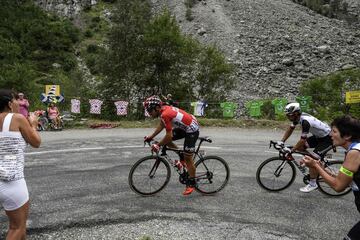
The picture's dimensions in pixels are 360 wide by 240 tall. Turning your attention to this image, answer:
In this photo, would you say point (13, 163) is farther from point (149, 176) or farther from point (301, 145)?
point (301, 145)

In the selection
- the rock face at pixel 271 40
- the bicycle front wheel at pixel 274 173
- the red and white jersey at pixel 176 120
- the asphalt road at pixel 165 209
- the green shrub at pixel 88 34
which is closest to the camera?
the asphalt road at pixel 165 209

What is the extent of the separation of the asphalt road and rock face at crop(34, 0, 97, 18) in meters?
71.4

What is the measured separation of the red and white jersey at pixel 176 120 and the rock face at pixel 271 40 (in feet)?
102

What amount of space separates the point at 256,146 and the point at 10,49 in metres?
46.3

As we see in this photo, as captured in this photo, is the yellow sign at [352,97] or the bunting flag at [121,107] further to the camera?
the bunting flag at [121,107]

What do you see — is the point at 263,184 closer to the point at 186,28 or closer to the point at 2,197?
the point at 2,197

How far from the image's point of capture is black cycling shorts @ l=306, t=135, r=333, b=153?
8.13 metres

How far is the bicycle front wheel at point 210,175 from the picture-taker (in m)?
7.96

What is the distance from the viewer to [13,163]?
4.19 metres

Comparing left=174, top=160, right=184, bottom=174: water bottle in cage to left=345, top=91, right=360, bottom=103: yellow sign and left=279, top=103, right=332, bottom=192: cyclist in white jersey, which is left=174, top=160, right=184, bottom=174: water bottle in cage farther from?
left=345, top=91, right=360, bottom=103: yellow sign

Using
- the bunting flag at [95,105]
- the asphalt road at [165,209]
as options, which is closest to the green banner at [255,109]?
the bunting flag at [95,105]

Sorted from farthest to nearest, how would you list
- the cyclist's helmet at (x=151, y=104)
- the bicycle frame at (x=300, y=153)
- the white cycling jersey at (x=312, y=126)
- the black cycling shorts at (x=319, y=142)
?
the black cycling shorts at (x=319, y=142) → the bicycle frame at (x=300, y=153) → the white cycling jersey at (x=312, y=126) → the cyclist's helmet at (x=151, y=104)

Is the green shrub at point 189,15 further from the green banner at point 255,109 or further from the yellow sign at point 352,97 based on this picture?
the yellow sign at point 352,97

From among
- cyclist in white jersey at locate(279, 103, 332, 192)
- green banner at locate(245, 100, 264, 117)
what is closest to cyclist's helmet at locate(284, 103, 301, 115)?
cyclist in white jersey at locate(279, 103, 332, 192)
